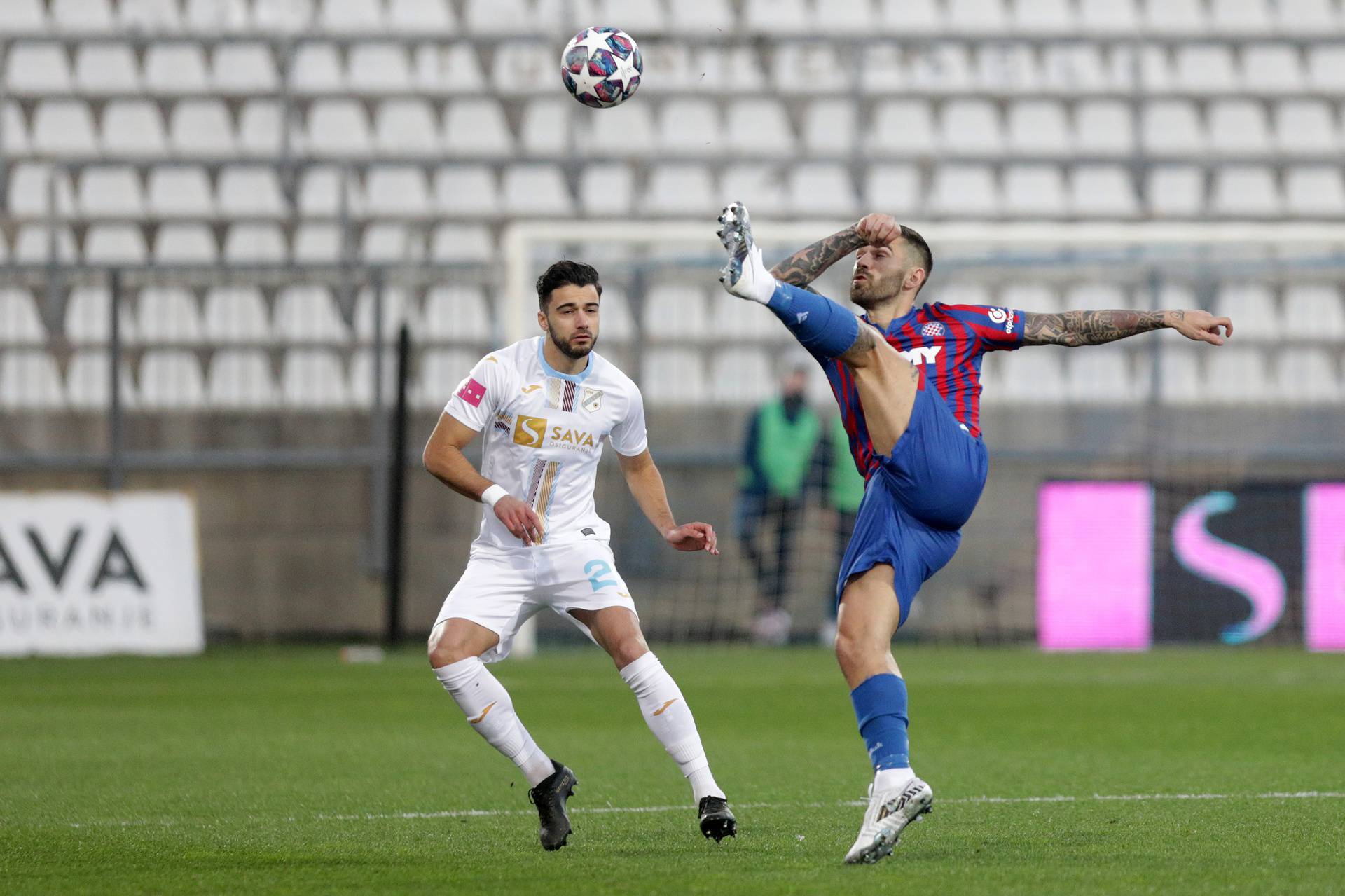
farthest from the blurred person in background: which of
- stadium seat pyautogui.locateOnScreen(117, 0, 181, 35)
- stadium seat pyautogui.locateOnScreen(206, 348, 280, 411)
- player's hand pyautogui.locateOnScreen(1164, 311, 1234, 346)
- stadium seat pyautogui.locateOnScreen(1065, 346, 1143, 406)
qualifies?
player's hand pyautogui.locateOnScreen(1164, 311, 1234, 346)

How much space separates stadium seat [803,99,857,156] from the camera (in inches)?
709

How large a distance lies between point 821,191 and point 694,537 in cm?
1182

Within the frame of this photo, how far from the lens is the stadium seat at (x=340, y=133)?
17.8 metres

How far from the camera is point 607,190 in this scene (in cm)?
1745

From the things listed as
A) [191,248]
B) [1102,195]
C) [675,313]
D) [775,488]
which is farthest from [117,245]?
[1102,195]

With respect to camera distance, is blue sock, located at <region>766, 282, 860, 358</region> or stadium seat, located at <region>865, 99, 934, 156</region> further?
stadium seat, located at <region>865, 99, 934, 156</region>

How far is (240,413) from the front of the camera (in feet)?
52.2

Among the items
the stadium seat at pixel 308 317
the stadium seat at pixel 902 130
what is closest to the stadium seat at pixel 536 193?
the stadium seat at pixel 308 317

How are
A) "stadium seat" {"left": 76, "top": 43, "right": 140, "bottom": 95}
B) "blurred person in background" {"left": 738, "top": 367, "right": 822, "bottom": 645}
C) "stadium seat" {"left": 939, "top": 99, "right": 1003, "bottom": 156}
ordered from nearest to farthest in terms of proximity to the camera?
"blurred person in background" {"left": 738, "top": 367, "right": 822, "bottom": 645}
"stadium seat" {"left": 939, "top": 99, "right": 1003, "bottom": 156}
"stadium seat" {"left": 76, "top": 43, "right": 140, "bottom": 95}

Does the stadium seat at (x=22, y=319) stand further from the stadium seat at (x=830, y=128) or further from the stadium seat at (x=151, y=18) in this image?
the stadium seat at (x=830, y=128)

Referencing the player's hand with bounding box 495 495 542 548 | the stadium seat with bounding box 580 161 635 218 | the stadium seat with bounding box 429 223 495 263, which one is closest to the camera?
the player's hand with bounding box 495 495 542 548

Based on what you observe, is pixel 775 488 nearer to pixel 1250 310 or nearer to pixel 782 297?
pixel 1250 310

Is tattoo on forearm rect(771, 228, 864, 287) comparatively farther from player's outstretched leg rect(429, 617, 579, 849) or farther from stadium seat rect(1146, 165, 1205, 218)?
stadium seat rect(1146, 165, 1205, 218)

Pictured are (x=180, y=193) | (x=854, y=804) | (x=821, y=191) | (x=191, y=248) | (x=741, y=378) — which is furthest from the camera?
(x=180, y=193)
